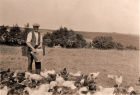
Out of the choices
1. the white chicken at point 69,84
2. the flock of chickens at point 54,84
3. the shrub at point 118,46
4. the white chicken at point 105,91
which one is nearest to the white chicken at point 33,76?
the flock of chickens at point 54,84

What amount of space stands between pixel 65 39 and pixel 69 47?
82mm

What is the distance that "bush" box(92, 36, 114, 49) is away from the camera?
220 cm

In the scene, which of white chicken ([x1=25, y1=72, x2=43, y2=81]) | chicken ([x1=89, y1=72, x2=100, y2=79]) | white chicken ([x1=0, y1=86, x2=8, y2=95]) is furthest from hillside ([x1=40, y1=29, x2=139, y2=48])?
white chicken ([x1=0, y1=86, x2=8, y2=95])

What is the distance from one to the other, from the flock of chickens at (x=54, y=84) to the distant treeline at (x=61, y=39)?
0.25m

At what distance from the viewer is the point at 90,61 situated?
84.1 inches

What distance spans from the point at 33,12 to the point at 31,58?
1.30ft

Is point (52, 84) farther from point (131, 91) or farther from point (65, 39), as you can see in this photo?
point (131, 91)

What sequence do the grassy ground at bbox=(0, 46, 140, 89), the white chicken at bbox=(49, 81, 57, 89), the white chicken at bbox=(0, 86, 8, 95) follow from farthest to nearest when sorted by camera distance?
the grassy ground at bbox=(0, 46, 140, 89) → the white chicken at bbox=(49, 81, 57, 89) → the white chicken at bbox=(0, 86, 8, 95)

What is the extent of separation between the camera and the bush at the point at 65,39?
6.91ft

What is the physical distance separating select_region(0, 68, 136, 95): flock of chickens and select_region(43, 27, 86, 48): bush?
25 centimetres

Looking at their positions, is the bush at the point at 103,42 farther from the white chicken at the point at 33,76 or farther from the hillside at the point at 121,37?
the white chicken at the point at 33,76

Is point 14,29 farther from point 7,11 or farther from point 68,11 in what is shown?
point 68,11

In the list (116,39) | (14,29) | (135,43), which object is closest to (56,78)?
(14,29)

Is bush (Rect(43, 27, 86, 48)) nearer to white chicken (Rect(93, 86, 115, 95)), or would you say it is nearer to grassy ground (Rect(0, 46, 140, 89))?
grassy ground (Rect(0, 46, 140, 89))
